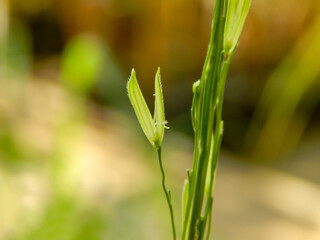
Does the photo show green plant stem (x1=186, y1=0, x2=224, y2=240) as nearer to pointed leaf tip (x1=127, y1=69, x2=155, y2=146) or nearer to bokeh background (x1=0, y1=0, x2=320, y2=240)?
pointed leaf tip (x1=127, y1=69, x2=155, y2=146)

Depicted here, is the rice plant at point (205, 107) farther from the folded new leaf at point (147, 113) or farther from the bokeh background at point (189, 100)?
the bokeh background at point (189, 100)

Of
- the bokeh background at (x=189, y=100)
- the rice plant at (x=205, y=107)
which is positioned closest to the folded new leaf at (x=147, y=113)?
the rice plant at (x=205, y=107)

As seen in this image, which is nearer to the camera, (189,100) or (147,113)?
(147,113)

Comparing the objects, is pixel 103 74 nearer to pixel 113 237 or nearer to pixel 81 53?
pixel 81 53

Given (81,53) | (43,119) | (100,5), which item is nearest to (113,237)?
(81,53)

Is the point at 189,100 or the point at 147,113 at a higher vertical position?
the point at 147,113

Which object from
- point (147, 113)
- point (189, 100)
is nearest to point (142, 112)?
point (147, 113)

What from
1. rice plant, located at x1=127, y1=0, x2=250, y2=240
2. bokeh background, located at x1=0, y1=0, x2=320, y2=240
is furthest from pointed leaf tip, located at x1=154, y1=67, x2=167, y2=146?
bokeh background, located at x1=0, y1=0, x2=320, y2=240

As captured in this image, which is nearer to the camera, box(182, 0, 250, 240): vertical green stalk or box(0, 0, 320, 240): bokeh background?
box(182, 0, 250, 240): vertical green stalk

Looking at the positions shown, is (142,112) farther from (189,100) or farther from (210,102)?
(189,100)
